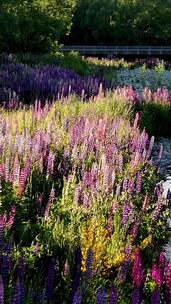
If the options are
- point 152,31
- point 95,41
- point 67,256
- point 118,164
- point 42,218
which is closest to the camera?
point 67,256

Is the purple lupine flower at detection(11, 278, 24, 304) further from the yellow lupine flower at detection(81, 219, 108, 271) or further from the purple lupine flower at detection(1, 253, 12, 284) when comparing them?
the yellow lupine flower at detection(81, 219, 108, 271)

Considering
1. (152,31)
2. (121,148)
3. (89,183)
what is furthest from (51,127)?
(152,31)

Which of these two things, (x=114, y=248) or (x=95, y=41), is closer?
(x=114, y=248)

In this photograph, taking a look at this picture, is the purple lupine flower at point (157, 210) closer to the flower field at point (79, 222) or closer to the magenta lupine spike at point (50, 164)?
the flower field at point (79, 222)

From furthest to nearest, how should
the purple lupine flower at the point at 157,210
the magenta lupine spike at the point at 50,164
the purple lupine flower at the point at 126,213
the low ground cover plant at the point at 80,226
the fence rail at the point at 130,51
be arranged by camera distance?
1. the fence rail at the point at 130,51
2. the magenta lupine spike at the point at 50,164
3. the purple lupine flower at the point at 157,210
4. the purple lupine flower at the point at 126,213
5. the low ground cover plant at the point at 80,226

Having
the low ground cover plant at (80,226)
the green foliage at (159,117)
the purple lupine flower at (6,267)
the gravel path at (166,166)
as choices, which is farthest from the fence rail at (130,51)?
the purple lupine flower at (6,267)

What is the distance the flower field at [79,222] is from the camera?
137 inches

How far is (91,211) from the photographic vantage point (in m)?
4.97

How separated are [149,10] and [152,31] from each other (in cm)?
365

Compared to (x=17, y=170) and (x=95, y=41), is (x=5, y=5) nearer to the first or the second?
(x=17, y=170)

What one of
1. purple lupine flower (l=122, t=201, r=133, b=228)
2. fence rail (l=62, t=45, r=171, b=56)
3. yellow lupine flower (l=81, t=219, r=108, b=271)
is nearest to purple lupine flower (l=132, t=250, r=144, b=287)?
yellow lupine flower (l=81, t=219, r=108, b=271)

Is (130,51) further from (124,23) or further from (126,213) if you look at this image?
(126,213)

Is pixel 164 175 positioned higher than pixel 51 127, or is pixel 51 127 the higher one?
pixel 51 127

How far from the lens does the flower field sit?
3491mm
